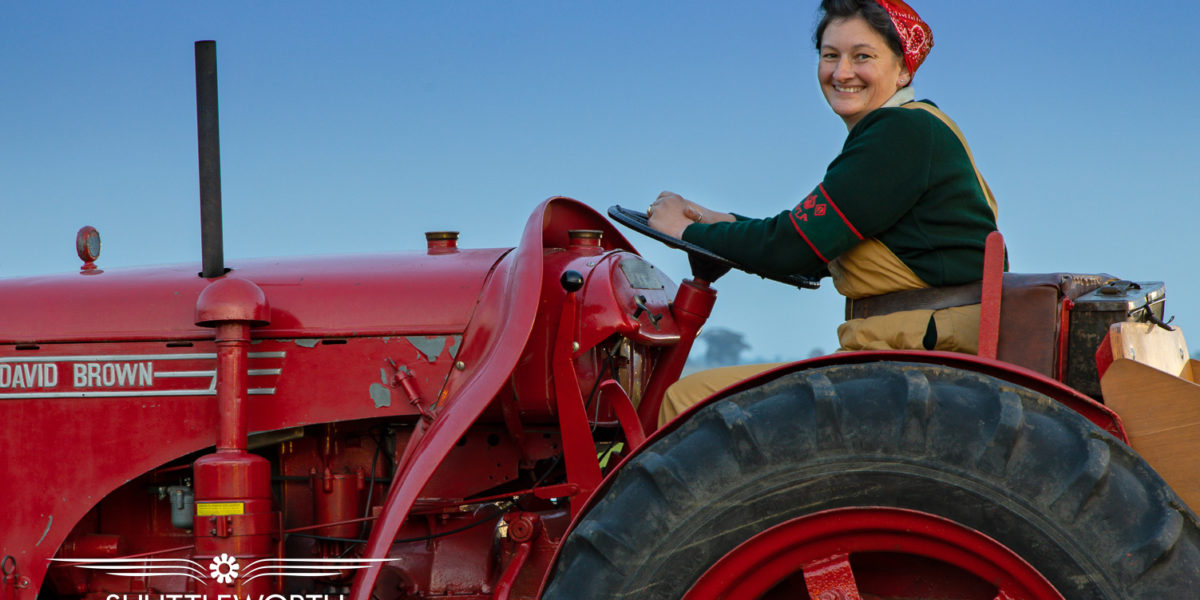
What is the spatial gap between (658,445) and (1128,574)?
0.87m

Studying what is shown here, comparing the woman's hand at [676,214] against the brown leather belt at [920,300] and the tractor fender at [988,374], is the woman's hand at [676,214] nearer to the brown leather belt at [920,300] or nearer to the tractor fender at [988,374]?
the brown leather belt at [920,300]

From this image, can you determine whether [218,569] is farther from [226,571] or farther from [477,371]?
[477,371]

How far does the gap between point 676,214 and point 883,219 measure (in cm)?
56

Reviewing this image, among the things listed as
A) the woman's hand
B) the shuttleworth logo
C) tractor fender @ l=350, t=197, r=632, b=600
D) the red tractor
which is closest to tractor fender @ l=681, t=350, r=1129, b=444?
the red tractor

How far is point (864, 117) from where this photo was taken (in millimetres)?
2445

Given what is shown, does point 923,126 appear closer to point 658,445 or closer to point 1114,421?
point 1114,421

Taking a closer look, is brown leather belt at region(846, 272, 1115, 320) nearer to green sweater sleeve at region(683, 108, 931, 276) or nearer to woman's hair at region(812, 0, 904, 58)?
green sweater sleeve at region(683, 108, 931, 276)

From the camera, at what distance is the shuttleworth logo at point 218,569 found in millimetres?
2689

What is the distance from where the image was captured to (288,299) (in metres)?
2.96

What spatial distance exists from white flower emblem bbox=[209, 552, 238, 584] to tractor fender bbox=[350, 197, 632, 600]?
0.42 metres

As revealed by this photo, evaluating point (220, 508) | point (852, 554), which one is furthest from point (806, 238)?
point (220, 508)

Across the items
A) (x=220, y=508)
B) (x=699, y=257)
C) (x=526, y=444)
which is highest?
(x=699, y=257)

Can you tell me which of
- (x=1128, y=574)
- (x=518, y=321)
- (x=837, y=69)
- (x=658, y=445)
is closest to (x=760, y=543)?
(x=658, y=445)

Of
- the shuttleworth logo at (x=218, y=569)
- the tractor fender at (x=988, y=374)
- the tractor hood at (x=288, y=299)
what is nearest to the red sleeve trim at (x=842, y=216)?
the tractor fender at (x=988, y=374)
